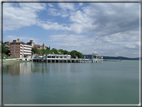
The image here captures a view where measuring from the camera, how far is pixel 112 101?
29.5 ft

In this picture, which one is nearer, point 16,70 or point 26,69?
point 16,70

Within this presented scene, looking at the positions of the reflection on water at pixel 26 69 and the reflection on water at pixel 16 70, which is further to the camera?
the reflection on water at pixel 26 69

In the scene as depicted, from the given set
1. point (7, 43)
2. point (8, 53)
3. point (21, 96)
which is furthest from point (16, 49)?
point (21, 96)

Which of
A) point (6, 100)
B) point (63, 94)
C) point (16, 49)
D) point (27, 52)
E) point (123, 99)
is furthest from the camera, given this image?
point (27, 52)

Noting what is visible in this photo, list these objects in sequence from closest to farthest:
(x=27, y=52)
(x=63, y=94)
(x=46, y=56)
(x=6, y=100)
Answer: (x=6, y=100)
(x=63, y=94)
(x=46, y=56)
(x=27, y=52)

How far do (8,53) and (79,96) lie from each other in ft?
227

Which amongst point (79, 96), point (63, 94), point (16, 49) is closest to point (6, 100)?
point (63, 94)

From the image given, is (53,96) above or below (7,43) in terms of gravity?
below

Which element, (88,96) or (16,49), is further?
(16,49)

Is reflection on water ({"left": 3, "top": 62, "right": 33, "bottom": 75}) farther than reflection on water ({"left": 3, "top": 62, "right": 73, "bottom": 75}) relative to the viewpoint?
No

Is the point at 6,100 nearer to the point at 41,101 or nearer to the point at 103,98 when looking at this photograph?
the point at 41,101

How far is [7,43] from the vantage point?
8338 centimetres

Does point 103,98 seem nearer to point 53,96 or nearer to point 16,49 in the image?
point 53,96

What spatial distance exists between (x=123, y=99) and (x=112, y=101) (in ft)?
3.30
